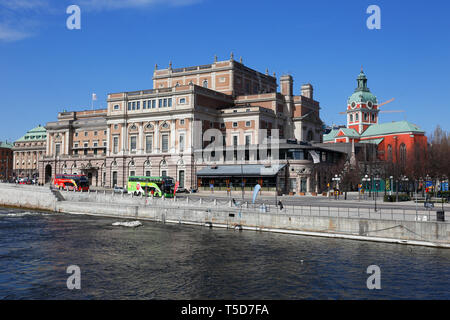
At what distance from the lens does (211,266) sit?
1214 inches

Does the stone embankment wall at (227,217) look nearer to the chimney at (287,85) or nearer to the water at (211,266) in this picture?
the water at (211,266)

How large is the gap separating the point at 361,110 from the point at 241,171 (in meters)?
89.7

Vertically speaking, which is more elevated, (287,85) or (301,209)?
Result: (287,85)

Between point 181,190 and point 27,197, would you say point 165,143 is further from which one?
point 27,197

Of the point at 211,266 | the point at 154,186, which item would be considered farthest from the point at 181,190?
the point at 211,266

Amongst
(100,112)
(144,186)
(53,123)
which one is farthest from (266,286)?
(53,123)

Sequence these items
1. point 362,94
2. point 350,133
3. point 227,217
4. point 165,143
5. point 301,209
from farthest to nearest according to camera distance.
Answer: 1. point 362,94
2. point 350,133
3. point 165,143
4. point 227,217
5. point 301,209

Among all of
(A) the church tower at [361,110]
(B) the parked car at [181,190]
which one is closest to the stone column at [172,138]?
(B) the parked car at [181,190]

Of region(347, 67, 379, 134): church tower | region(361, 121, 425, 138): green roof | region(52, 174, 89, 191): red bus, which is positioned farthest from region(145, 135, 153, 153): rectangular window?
region(347, 67, 379, 134): church tower

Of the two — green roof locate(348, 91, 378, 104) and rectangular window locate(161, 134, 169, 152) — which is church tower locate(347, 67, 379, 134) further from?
rectangular window locate(161, 134, 169, 152)

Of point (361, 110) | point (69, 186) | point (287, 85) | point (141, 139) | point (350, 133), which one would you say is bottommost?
point (69, 186)

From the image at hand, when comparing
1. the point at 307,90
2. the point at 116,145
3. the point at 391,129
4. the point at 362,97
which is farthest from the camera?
the point at 362,97

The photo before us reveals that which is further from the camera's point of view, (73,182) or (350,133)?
(350,133)

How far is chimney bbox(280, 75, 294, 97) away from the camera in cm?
10935
